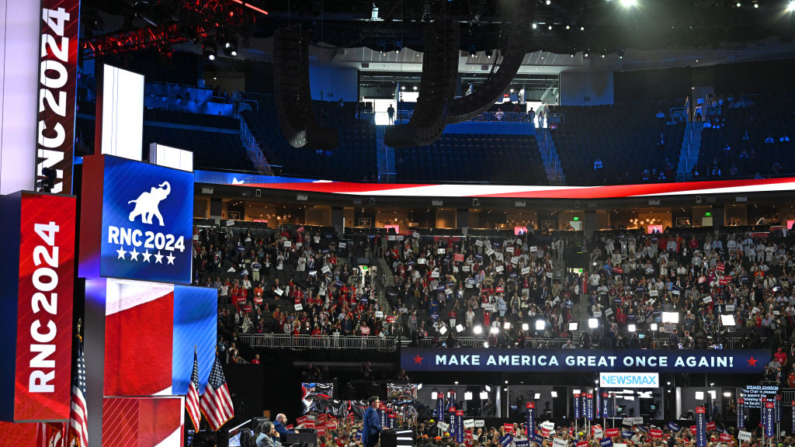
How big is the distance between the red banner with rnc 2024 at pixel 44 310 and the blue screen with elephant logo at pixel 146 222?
1.50 meters

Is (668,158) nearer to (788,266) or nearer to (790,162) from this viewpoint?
(790,162)

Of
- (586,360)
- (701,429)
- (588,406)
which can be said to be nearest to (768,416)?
(701,429)

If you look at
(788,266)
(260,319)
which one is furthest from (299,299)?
(788,266)

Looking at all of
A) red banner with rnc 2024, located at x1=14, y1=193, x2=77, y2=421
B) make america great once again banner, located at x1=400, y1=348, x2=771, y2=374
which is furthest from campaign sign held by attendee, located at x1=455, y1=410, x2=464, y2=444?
red banner with rnc 2024, located at x1=14, y1=193, x2=77, y2=421

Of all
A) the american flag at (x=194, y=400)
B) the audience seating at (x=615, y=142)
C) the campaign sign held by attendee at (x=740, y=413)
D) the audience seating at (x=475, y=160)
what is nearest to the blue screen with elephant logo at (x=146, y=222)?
the american flag at (x=194, y=400)

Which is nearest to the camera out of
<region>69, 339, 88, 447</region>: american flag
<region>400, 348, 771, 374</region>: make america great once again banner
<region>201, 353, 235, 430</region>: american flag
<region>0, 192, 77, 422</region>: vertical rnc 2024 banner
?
<region>0, 192, 77, 422</region>: vertical rnc 2024 banner

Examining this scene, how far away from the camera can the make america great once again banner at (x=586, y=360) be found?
31.6m

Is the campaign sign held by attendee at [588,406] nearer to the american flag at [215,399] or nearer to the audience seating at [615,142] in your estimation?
the american flag at [215,399]

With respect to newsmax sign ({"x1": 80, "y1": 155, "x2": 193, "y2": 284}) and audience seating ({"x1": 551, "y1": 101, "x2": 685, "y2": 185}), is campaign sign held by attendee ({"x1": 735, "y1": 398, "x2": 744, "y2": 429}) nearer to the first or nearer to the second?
audience seating ({"x1": 551, "y1": 101, "x2": 685, "y2": 185})

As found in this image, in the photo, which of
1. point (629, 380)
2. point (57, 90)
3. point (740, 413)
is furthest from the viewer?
point (629, 380)

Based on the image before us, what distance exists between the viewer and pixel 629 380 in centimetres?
3194

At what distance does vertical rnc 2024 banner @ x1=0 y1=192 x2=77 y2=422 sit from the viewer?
797 centimetres

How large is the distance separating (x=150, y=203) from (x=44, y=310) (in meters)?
2.52

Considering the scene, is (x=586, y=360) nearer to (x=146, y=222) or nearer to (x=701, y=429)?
(x=701, y=429)
